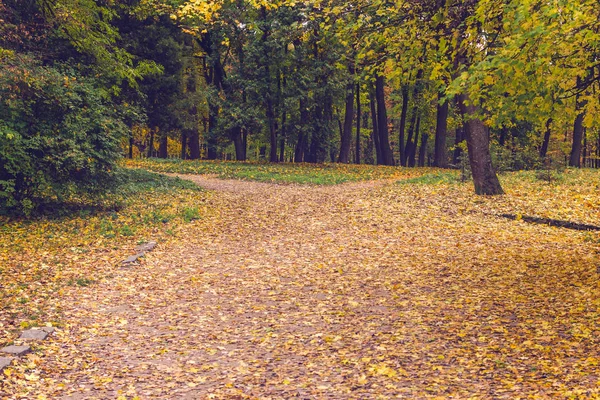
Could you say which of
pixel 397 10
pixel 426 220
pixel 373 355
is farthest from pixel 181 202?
pixel 373 355

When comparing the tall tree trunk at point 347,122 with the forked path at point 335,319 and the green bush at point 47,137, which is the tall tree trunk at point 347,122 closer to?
the forked path at point 335,319

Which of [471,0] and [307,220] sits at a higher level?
[471,0]

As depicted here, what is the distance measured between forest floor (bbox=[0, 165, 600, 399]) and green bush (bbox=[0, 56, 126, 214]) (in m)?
2.74

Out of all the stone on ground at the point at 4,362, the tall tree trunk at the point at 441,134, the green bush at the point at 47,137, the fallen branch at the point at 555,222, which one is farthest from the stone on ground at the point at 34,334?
the tall tree trunk at the point at 441,134

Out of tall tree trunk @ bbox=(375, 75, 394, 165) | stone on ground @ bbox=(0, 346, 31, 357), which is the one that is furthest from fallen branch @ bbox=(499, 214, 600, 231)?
tall tree trunk @ bbox=(375, 75, 394, 165)

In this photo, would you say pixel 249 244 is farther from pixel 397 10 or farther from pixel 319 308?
pixel 397 10

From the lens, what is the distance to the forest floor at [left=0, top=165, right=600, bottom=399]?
512cm

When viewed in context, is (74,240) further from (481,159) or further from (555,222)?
(481,159)

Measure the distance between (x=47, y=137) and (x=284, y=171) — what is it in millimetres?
15731

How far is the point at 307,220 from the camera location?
1455cm

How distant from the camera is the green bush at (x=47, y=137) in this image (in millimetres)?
11078

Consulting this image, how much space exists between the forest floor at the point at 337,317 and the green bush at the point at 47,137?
2.74 metres

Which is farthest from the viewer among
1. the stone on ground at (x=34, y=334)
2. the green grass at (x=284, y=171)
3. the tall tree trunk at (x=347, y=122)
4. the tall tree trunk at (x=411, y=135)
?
the tall tree trunk at (x=411, y=135)

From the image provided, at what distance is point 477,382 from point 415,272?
4.36m
